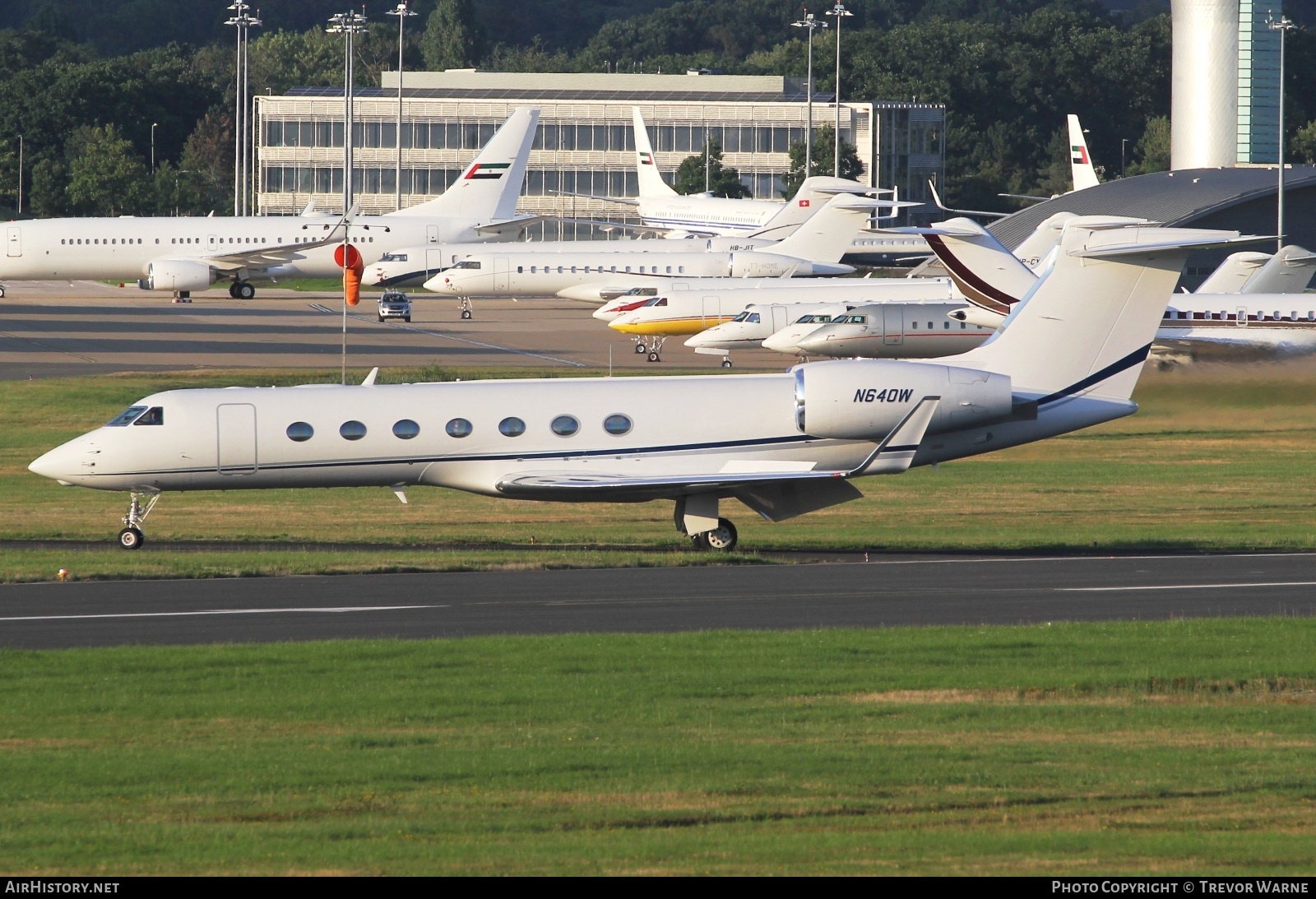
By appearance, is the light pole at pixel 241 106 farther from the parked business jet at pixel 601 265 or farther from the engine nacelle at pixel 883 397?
the engine nacelle at pixel 883 397

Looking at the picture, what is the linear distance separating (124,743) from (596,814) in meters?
4.22

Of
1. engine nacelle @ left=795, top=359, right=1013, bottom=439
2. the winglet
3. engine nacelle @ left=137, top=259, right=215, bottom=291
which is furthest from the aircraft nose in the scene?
engine nacelle @ left=137, top=259, right=215, bottom=291

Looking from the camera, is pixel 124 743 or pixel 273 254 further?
pixel 273 254

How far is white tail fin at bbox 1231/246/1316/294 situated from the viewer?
63750mm

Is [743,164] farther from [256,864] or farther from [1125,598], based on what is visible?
[256,864]

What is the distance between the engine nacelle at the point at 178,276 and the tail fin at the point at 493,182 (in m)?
12.8

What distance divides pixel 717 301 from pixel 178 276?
31.1 meters

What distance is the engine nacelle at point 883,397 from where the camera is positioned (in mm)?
26266

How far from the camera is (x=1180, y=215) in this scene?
323 feet

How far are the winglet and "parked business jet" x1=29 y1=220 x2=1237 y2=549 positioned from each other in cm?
9

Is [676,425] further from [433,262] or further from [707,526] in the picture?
[433,262]

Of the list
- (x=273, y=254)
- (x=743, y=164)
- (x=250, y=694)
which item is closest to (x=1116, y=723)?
(x=250, y=694)

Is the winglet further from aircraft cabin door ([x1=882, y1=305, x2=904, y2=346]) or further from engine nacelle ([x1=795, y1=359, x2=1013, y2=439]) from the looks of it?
aircraft cabin door ([x1=882, y1=305, x2=904, y2=346])

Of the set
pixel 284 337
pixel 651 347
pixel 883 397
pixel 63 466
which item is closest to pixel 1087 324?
pixel 883 397
